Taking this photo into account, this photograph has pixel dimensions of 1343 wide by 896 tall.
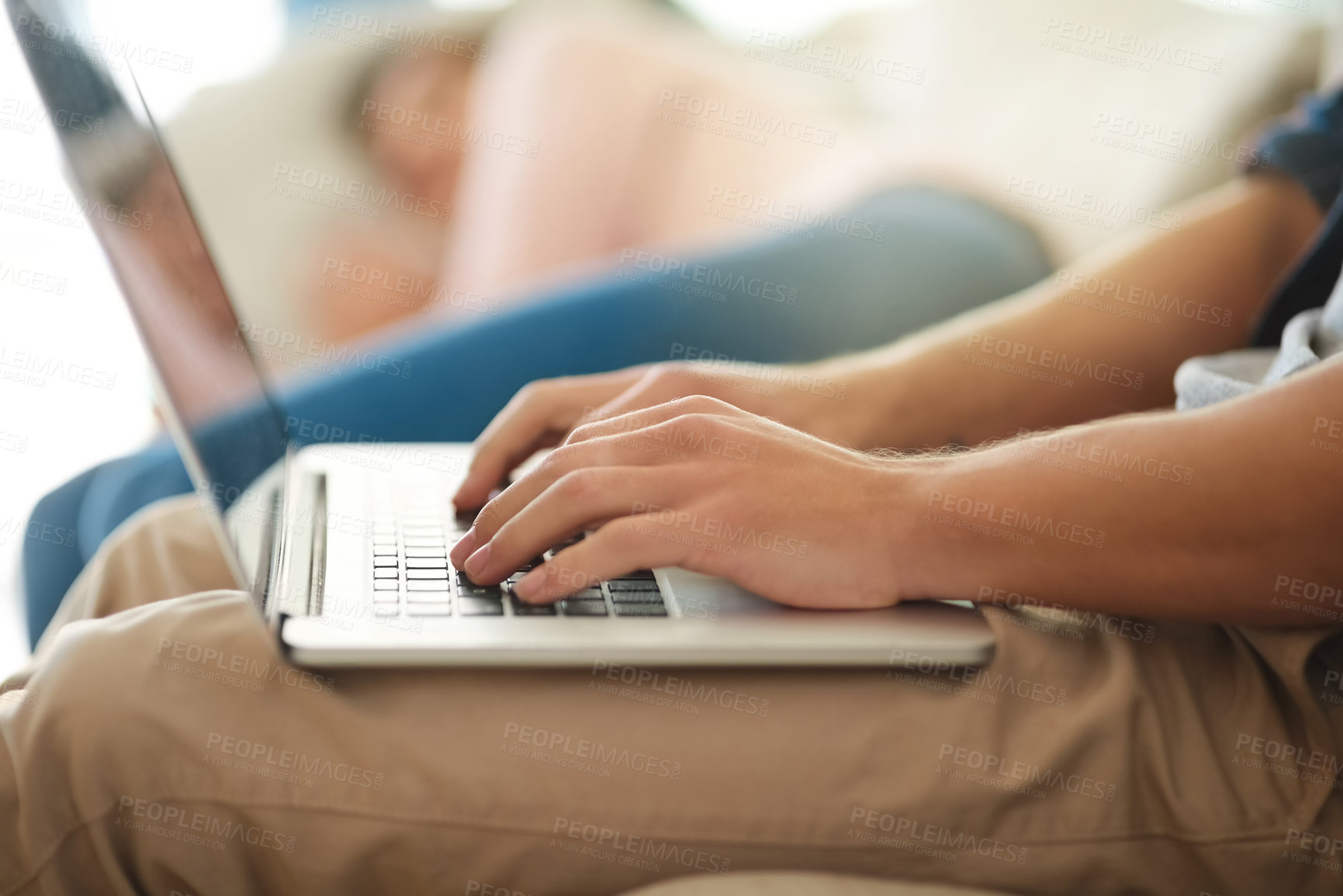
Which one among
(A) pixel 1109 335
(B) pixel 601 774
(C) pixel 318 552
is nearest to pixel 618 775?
(B) pixel 601 774

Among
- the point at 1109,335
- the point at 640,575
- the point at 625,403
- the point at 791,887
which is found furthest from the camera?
the point at 1109,335

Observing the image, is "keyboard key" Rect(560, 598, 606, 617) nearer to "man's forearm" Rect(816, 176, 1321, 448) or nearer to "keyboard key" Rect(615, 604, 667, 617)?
"keyboard key" Rect(615, 604, 667, 617)

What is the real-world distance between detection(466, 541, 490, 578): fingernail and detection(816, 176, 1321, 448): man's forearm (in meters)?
0.38

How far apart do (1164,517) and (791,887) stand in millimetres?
245

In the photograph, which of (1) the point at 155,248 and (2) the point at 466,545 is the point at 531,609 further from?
(1) the point at 155,248

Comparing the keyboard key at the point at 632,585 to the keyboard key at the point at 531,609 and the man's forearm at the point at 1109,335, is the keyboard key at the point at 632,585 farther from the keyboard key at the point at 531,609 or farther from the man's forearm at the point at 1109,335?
the man's forearm at the point at 1109,335

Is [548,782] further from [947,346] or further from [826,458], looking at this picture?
[947,346]

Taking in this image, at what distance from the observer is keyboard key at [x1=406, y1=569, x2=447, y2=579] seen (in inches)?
21.7

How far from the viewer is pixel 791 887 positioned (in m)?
0.46

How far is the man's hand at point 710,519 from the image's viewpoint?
51 centimetres

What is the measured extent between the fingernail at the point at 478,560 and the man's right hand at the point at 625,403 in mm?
161

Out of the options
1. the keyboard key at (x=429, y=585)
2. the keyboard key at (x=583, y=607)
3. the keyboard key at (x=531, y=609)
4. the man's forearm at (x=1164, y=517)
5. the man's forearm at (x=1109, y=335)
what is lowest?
the man's forearm at (x=1109, y=335)

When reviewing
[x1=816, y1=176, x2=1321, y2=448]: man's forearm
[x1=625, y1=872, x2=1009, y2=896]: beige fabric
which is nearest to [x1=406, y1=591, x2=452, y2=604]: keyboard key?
[x1=625, y1=872, x2=1009, y2=896]: beige fabric

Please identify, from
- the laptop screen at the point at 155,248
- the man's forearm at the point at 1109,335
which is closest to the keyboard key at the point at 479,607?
the laptop screen at the point at 155,248
